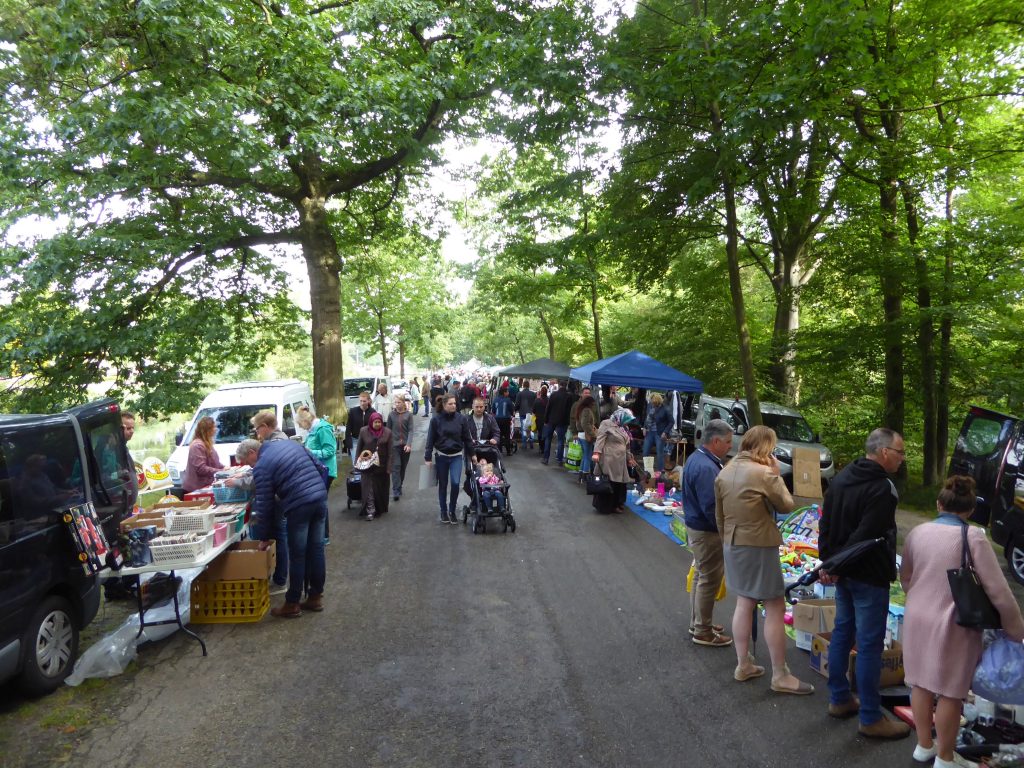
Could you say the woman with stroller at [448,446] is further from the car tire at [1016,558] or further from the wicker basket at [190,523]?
the car tire at [1016,558]

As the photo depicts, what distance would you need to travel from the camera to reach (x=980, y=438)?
779cm

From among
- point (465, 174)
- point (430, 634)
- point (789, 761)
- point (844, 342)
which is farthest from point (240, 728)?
point (465, 174)

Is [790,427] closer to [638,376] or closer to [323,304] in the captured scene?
[638,376]

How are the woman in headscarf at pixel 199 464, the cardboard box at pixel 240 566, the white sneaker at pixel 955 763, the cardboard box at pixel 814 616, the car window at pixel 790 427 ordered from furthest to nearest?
the car window at pixel 790 427, the woman in headscarf at pixel 199 464, the cardboard box at pixel 240 566, the cardboard box at pixel 814 616, the white sneaker at pixel 955 763

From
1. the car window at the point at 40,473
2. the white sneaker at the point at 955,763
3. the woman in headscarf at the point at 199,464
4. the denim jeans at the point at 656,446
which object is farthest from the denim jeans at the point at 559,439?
the white sneaker at the point at 955,763

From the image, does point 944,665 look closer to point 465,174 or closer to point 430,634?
point 430,634

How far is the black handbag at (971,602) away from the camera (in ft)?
9.91

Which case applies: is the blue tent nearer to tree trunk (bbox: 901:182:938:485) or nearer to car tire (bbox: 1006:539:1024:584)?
tree trunk (bbox: 901:182:938:485)

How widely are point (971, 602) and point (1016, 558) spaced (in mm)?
4916

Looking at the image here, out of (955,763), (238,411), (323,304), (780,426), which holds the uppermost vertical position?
(323,304)

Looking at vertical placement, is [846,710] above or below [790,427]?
below

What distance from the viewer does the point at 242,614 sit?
5578mm

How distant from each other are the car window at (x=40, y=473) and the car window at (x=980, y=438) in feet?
31.8

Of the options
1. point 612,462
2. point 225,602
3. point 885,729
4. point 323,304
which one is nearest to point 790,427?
point 612,462
